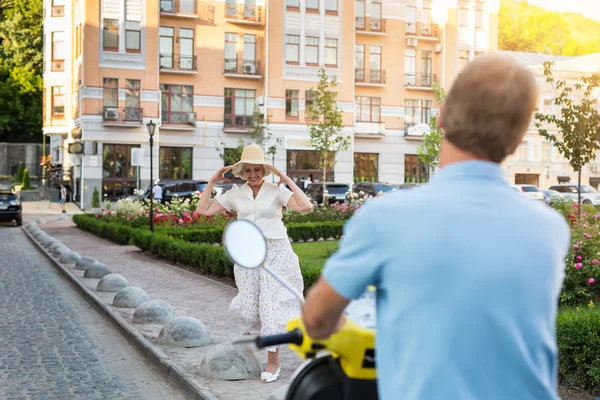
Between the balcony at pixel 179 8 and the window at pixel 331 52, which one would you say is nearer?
the balcony at pixel 179 8

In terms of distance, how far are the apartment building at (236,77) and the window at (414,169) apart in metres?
0.07

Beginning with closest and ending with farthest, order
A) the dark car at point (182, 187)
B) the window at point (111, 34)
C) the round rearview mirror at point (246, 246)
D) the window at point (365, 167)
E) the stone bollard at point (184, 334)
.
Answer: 1. the round rearview mirror at point (246, 246)
2. the stone bollard at point (184, 334)
3. the dark car at point (182, 187)
4. the window at point (111, 34)
5. the window at point (365, 167)

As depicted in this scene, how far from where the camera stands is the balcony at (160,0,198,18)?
152 ft

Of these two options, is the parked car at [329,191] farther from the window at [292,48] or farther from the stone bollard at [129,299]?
the stone bollard at [129,299]

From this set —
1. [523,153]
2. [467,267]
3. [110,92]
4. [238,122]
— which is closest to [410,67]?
[238,122]

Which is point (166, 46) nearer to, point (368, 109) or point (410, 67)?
point (368, 109)

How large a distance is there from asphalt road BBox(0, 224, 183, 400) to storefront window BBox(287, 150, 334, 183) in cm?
3536

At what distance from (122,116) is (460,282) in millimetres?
44203

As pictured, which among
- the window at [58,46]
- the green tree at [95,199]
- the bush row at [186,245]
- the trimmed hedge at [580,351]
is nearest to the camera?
the trimmed hedge at [580,351]

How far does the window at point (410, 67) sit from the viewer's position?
52.5 meters

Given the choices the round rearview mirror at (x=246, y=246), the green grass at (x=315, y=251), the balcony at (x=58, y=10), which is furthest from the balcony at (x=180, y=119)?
the round rearview mirror at (x=246, y=246)

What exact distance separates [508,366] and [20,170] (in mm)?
63976

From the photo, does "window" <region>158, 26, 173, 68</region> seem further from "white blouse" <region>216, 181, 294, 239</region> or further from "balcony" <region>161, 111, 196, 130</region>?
"white blouse" <region>216, 181, 294, 239</region>

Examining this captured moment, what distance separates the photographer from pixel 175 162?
4691cm
